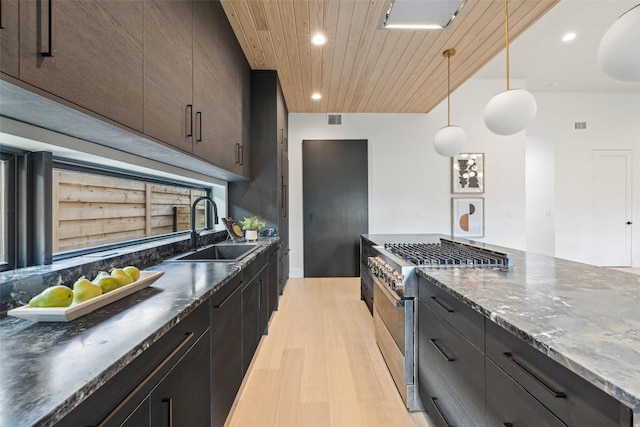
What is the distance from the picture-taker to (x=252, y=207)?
3912 mm

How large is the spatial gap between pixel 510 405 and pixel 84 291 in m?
1.44

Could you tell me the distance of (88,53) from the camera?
1041 millimetres

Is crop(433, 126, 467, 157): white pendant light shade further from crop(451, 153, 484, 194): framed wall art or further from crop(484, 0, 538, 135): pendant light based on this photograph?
crop(451, 153, 484, 194): framed wall art

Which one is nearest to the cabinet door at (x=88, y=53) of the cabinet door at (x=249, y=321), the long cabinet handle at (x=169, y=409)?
the long cabinet handle at (x=169, y=409)

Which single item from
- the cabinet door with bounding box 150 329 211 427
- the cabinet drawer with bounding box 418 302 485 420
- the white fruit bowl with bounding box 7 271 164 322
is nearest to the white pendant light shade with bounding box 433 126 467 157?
the cabinet drawer with bounding box 418 302 485 420

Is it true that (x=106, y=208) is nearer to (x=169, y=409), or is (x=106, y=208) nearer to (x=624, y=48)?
(x=169, y=409)

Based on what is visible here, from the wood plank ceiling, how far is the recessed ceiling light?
0.18 ft

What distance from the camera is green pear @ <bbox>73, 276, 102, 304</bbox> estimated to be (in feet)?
3.39

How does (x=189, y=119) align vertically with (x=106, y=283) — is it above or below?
above

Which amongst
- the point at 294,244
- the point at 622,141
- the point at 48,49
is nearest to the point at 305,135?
the point at 294,244

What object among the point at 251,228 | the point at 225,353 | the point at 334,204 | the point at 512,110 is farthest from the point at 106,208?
the point at 334,204

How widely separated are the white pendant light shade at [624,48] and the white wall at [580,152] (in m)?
5.79

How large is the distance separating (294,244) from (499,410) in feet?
15.2

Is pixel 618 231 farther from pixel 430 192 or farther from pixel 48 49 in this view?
pixel 48 49
